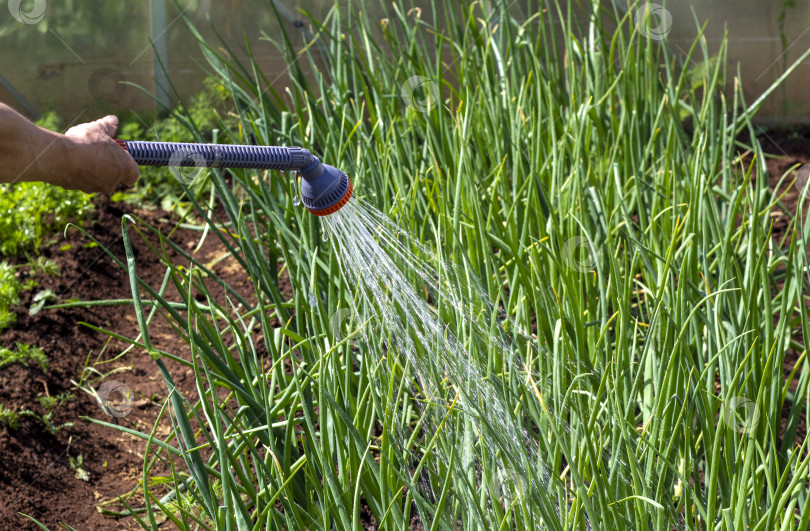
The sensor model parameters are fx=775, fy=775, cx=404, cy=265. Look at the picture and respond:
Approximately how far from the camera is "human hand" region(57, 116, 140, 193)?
1050 millimetres

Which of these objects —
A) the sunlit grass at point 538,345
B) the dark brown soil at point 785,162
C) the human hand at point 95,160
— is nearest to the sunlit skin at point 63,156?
the human hand at point 95,160

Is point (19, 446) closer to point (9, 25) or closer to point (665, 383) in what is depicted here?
point (665, 383)

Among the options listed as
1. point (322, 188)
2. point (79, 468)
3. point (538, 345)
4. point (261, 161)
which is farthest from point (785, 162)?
point (79, 468)

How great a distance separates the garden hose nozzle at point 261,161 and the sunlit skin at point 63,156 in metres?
0.03

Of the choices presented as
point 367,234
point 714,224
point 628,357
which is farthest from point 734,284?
point 367,234

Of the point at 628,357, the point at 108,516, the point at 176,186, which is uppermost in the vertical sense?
the point at 628,357

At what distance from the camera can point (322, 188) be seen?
4.09 ft

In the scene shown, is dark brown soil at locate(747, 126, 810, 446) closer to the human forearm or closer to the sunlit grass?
the sunlit grass

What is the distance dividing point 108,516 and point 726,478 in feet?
4.19

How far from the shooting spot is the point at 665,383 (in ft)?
4.05

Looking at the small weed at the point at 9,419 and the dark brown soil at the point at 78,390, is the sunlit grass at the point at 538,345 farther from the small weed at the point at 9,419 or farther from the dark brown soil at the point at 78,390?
the small weed at the point at 9,419

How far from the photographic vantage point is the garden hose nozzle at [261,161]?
3.57 feet

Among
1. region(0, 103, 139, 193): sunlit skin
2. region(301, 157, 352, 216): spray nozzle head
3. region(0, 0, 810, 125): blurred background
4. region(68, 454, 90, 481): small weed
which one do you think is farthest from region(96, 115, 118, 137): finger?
region(0, 0, 810, 125): blurred background

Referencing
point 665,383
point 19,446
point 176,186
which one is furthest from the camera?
point 176,186
